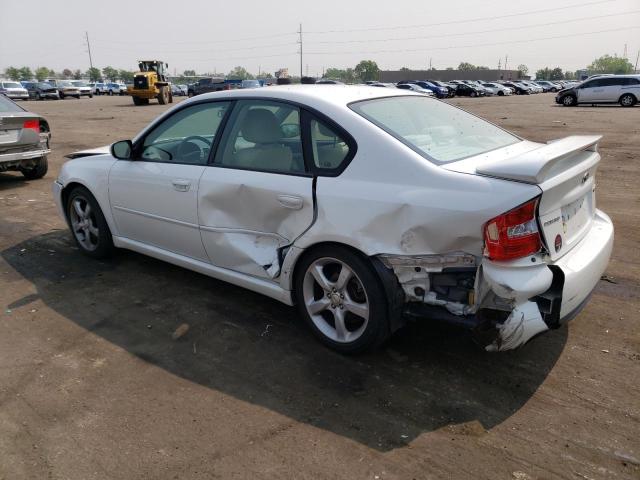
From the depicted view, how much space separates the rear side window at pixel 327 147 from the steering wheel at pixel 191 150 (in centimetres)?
98

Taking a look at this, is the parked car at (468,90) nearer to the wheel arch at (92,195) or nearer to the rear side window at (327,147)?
the wheel arch at (92,195)

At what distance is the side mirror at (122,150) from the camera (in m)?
4.45

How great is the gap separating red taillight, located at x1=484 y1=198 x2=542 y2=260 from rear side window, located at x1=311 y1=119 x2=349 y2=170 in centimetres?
101

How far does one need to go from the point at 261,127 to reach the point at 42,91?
5160 centimetres

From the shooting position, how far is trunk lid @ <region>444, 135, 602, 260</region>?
270cm

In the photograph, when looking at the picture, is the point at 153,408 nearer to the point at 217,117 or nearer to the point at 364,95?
the point at 217,117

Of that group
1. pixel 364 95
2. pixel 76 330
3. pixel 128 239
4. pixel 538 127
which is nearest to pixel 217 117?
pixel 364 95

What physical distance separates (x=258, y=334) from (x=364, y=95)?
1.83 meters

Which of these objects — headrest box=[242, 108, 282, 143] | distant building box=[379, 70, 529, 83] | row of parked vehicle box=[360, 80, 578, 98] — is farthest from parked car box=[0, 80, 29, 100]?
distant building box=[379, 70, 529, 83]

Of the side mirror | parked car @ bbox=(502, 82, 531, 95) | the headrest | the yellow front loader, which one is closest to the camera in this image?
the headrest

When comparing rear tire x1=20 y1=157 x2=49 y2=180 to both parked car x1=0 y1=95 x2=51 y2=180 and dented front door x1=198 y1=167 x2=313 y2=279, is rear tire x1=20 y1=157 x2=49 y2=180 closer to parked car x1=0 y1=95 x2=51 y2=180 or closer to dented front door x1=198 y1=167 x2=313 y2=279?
parked car x1=0 y1=95 x2=51 y2=180

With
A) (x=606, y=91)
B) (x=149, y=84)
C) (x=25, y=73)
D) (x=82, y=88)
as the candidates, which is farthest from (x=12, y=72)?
A: (x=606, y=91)

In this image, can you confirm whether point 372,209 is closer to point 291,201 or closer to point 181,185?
point 291,201

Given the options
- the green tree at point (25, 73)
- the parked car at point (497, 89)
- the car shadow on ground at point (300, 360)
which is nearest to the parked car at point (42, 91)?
the parked car at point (497, 89)
